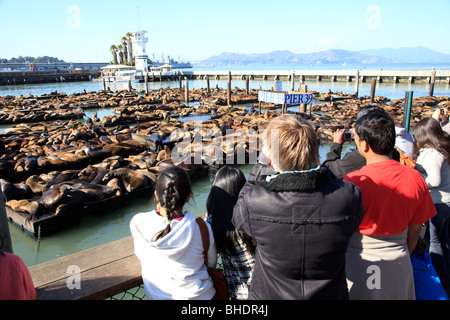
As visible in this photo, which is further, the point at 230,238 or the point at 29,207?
the point at 29,207

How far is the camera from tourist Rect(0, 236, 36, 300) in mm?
1440

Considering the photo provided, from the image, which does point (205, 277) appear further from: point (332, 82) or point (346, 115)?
point (332, 82)

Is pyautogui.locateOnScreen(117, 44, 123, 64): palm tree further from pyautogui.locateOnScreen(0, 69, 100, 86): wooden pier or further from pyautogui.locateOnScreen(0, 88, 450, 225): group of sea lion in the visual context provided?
pyautogui.locateOnScreen(0, 88, 450, 225): group of sea lion

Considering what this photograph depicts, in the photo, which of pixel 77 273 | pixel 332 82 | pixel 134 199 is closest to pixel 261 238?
pixel 77 273

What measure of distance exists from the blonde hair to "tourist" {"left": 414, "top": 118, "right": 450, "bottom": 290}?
5.05 feet

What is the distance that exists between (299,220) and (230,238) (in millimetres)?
647

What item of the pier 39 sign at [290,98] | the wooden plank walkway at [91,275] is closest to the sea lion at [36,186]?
the wooden plank walkway at [91,275]

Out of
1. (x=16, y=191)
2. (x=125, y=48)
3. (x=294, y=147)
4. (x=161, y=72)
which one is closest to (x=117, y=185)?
(x=16, y=191)

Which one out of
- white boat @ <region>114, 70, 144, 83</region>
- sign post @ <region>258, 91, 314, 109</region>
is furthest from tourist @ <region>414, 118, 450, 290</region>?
white boat @ <region>114, 70, 144, 83</region>

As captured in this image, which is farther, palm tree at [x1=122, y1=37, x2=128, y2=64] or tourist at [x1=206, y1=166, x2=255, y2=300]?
palm tree at [x1=122, y1=37, x2=128, y2=64]

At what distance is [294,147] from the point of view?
1447 millimetres

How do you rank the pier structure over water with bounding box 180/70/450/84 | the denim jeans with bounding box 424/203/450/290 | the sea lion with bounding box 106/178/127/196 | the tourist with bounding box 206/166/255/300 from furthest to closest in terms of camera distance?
the pier structure over water with bounding box 180/70/450/84
the sea lion with bounding box 106/178/127/196
the denim jeans with bounding box 424/203/450/290
the tourist with bounding box 206/166/255/300

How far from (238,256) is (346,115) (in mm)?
15879

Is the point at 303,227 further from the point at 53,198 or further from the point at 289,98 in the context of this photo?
the point at 289,98
